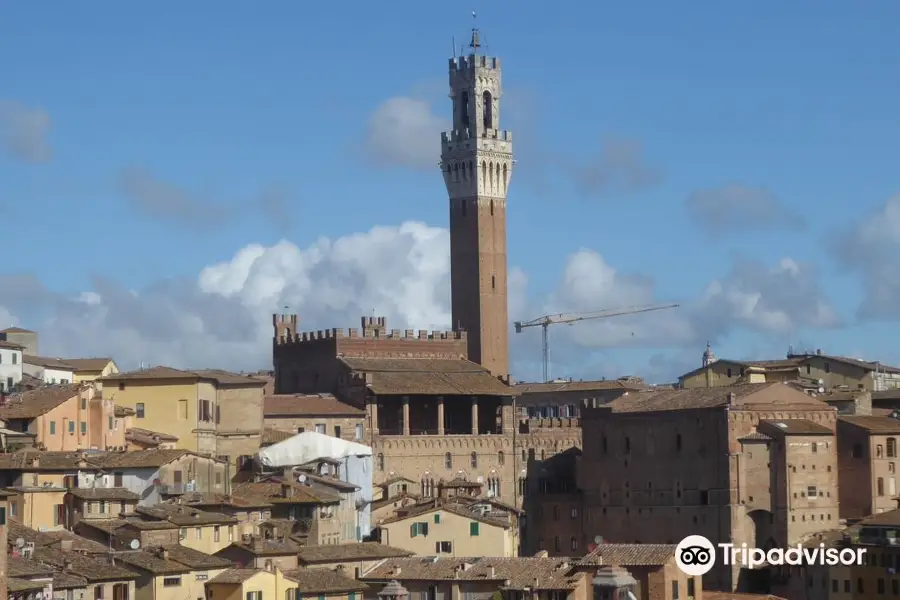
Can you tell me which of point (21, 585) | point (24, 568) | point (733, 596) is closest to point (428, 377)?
point (733, 596)

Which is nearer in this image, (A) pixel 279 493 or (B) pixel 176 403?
(A) pixel 279 493

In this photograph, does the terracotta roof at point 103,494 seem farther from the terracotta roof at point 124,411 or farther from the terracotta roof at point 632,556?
the terracotta roof at point 632,556

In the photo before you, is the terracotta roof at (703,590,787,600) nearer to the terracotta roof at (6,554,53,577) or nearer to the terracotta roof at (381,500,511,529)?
the terracotta roof at (381,500,511,529)

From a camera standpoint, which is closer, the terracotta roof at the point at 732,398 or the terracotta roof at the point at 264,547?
the terracotta roof at the point at 264,547

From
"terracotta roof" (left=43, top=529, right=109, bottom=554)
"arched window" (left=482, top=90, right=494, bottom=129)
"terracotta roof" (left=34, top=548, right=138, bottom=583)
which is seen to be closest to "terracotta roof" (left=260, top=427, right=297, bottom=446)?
"terracotta roof" (left=43, top=529, right=109, bottom=554)

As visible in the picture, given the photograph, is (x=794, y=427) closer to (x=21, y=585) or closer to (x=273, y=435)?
(x=273, y=435)

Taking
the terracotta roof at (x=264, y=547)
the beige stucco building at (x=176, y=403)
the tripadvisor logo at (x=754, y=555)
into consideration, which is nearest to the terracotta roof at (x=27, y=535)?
the terracotta roof at (x=264, y=547)

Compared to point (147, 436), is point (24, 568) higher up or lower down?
lower down

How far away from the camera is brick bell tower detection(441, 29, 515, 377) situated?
347 ft

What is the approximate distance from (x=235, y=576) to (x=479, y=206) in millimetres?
47480

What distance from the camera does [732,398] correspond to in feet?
281

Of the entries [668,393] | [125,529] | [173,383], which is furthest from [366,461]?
[125,529]

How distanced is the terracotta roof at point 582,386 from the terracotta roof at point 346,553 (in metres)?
38.7

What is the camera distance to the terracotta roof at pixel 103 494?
217 ft
